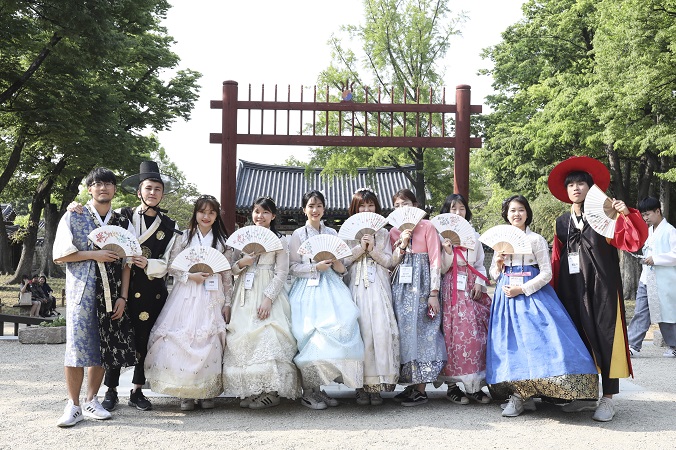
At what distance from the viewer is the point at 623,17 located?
8211 mm

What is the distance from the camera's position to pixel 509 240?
3895 millimetres

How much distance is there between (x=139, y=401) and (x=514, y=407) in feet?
8.29

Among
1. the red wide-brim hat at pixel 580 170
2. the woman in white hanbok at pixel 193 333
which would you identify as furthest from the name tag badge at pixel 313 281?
the red wide-brim hat at pixel 580 170

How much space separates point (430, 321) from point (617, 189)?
10073mm

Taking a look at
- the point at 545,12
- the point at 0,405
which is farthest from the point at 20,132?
the point at 545,12

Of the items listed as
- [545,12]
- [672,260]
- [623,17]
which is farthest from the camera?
[545,12]

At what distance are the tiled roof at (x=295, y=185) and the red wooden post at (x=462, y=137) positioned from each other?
13.0 m

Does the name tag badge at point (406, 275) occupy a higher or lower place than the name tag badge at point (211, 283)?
higher

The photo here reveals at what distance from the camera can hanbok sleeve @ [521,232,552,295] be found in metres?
3.77

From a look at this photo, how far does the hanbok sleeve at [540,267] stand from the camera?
12.4 feet

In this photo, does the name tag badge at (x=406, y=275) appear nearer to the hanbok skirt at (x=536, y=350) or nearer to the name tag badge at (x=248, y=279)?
the hanbok skirt at (x=536, y=350)

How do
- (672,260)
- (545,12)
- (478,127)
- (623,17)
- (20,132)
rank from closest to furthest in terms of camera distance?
(672,260)
(623,17)
(20,132)
(545,12)
(478,127)

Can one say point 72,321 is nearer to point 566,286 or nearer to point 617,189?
point 566,286

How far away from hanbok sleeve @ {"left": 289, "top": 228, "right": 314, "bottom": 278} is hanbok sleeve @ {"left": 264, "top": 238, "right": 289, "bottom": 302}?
0.24 feet
